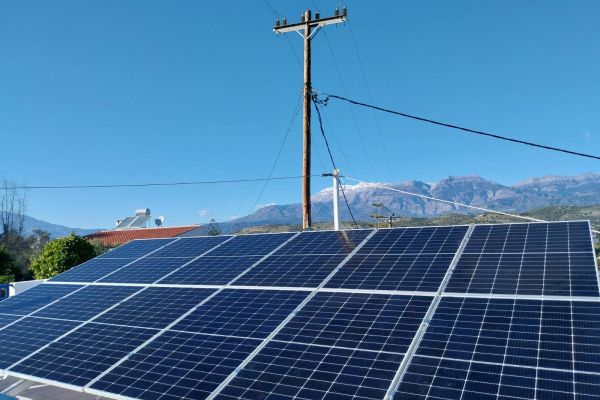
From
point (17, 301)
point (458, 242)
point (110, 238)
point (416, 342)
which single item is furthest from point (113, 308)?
point (110, 238)

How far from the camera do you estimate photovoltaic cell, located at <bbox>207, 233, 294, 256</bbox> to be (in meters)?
13.8

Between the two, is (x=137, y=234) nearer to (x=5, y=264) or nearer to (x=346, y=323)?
(x=5, y=264)

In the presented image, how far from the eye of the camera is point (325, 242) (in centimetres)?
1313

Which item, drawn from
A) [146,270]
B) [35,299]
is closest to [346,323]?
[146,270]

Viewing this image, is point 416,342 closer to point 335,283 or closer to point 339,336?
point 339,336

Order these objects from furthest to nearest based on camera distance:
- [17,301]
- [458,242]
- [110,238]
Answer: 1. [110,238]
2. [17,301]
3. [458,242]

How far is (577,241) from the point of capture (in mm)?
9648

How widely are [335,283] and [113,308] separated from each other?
5.59m

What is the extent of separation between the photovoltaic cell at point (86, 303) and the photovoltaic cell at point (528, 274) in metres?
8.31

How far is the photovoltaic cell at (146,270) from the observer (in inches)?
524

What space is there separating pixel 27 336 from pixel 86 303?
168cm

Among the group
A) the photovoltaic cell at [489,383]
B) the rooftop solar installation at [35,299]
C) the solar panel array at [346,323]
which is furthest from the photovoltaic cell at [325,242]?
the rooftop solar installation at [35,299]

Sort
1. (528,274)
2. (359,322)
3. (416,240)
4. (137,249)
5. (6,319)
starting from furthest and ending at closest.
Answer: (137,249)
(6,319)
(416,240)
(528,274)
(359,322)

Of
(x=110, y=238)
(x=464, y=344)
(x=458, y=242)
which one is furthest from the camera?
(x=110, y=238)
